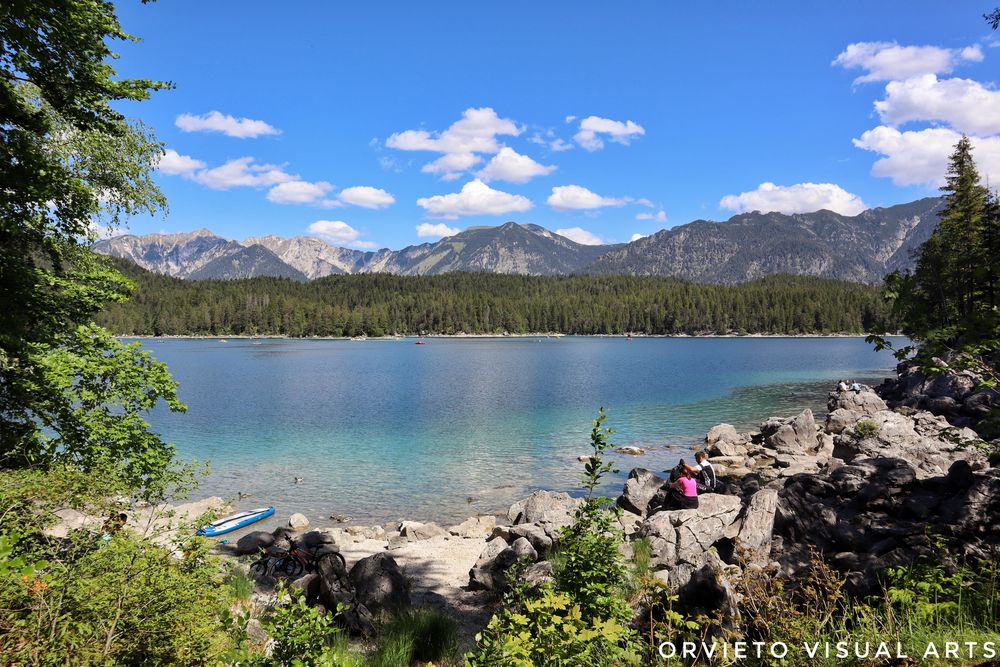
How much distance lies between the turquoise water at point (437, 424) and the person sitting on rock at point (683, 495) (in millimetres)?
9867

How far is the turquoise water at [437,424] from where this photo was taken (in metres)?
28.7

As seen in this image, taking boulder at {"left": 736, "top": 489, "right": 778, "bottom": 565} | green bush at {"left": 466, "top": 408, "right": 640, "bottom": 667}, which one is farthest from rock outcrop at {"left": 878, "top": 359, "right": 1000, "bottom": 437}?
green bush at {"left": 466, "top": 408, "right": 640, "bottom": 667}

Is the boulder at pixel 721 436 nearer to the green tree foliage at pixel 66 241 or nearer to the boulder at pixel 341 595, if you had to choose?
the boulder at pixel 341 595

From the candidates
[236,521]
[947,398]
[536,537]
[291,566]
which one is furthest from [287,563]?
[947,398]

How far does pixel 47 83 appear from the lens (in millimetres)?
11484

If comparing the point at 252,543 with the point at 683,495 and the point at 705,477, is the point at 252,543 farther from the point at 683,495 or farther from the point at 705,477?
the point at 705,477

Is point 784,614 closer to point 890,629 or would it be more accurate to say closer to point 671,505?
point 890,629

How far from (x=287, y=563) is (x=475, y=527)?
8.91m

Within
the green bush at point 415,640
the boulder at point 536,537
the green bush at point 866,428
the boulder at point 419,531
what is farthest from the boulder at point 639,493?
the green bush at point 415,640

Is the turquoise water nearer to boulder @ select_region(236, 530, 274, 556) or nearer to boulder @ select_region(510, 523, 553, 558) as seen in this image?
boulder @ select_region(236, 530, 274, 556)

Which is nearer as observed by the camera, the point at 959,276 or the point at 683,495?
the point at 683,495

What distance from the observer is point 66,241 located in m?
13.0

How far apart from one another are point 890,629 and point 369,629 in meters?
8.98

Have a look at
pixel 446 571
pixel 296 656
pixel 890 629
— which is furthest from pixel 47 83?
pixel 890 629
